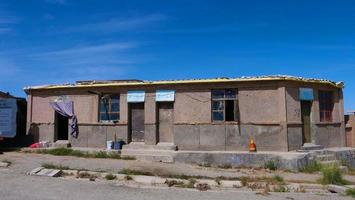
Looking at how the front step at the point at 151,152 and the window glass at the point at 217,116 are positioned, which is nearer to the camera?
the front step at the point at 151,152

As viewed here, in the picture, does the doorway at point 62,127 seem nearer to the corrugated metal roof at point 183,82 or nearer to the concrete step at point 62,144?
the concrete step at point 62,144

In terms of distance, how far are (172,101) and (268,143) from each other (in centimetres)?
478

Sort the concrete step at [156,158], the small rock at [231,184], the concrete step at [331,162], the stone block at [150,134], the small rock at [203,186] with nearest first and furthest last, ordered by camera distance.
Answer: the small rock at [203,186] < the small rock at [231,184] < the concrete step at [331,162] < the concrete step at [156,158] < the stone block at [150,134]

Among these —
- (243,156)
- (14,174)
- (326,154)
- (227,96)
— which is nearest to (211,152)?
(243,156)

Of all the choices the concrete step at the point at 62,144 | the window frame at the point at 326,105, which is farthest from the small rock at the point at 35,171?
the window frame at the point at 326,105

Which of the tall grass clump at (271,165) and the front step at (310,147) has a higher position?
the front step at (310,147)

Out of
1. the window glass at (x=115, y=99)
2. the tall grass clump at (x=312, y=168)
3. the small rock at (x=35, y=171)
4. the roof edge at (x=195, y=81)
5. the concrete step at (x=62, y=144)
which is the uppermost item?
the roof edge at (x=195, y=81)

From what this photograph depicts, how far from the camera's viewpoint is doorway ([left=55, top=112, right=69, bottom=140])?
2180 cm

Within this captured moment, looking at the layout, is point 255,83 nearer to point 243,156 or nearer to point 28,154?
point 243,156

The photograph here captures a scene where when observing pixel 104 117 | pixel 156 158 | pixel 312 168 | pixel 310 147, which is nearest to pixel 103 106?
pixel 104 117

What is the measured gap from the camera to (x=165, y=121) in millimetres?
20141

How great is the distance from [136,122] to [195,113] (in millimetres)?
3092

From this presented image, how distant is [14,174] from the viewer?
1432cm

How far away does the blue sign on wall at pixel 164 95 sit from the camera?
19734mm
